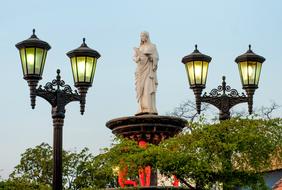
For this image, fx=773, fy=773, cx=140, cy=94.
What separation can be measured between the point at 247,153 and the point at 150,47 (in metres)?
12.3

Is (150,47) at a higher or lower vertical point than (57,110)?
higher

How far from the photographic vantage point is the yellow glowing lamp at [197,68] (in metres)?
17.4

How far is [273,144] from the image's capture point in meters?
15.0

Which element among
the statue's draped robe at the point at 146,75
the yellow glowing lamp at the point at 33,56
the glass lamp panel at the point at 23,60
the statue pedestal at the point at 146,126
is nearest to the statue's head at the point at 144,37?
the statue's draped robe at the point at 146,75

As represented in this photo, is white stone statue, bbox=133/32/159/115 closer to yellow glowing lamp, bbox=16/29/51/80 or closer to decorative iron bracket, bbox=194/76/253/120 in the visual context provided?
decorative iron bracket, bbox=194/76/253/120

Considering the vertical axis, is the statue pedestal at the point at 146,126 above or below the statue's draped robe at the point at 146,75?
below

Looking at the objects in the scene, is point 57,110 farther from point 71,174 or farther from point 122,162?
point 71,174

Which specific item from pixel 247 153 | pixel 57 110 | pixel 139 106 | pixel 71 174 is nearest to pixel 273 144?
pixel 247 153

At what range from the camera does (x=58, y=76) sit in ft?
52.9

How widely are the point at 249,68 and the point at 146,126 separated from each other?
7368 mm

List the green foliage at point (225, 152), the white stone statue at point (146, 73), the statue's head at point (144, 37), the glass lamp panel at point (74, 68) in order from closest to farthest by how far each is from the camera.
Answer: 1. the green foliage at point (225, 152)
2. the glass lamp panel at point (74, 68)
3. the white stone statue at point (146, 73)
4. the statue's head at point (144, 37)

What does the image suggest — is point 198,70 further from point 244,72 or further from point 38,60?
point 38,60

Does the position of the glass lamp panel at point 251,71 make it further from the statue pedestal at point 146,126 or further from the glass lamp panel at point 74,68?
the statue pedestal at point 146,126

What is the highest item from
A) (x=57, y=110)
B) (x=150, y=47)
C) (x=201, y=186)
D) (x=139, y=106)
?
(x=150, y=47)
